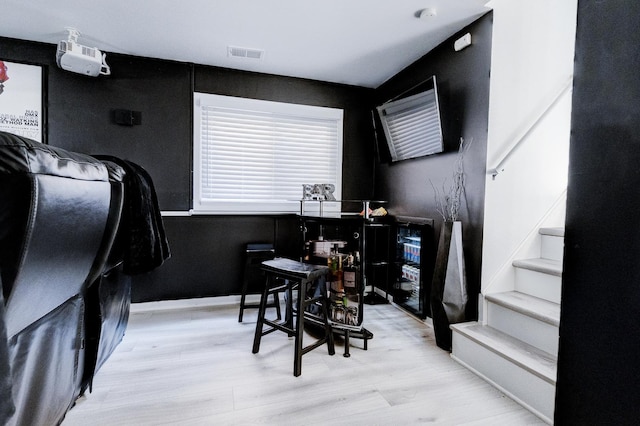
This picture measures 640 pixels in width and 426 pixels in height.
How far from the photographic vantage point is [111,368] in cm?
200

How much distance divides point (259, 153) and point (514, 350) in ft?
9.52

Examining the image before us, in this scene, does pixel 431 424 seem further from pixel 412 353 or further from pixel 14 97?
pixel 14 97

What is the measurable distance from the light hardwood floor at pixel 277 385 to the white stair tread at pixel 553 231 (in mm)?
1227

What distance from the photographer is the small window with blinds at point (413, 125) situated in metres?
2.69

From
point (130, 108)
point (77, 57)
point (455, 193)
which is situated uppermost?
point (77, 57)

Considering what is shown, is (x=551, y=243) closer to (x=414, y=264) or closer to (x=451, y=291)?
(x=451, y=291)

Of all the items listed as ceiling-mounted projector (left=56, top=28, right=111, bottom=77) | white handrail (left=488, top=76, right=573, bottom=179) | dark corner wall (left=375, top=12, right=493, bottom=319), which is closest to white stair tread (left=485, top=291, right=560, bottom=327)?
dark corner wall (left=375, top=12, right=493, bottom=319)

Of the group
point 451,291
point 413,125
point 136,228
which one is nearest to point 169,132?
point 136,228

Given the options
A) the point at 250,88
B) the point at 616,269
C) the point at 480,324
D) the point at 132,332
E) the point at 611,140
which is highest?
the point at 250,88

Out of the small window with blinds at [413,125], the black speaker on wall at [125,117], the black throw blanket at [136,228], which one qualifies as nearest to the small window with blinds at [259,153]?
the black speaker on wall at [125,117]

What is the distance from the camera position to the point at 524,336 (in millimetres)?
2025

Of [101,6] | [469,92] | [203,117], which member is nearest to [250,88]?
[203,117]

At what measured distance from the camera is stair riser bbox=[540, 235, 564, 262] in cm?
234

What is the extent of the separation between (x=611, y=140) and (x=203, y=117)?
338 cm
